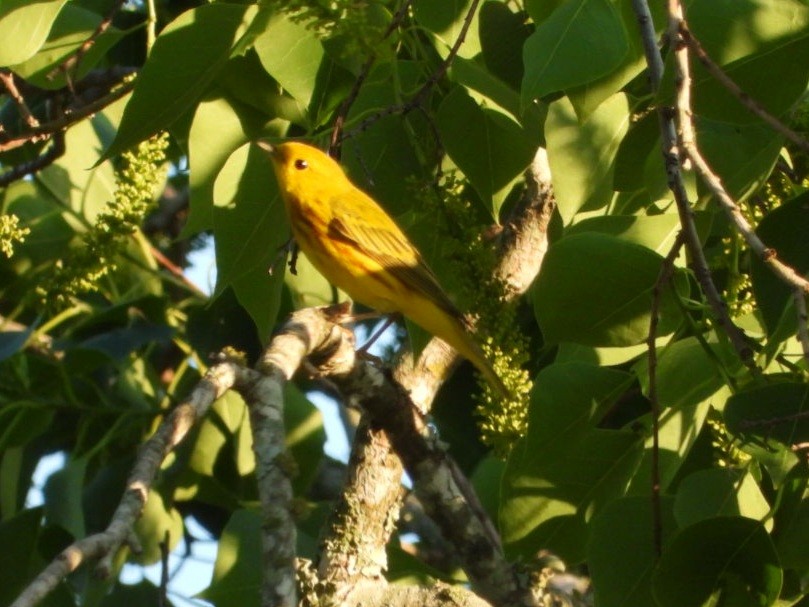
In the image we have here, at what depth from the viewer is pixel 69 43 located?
2836 millimetres

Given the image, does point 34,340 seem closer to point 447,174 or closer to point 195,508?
point 195,508

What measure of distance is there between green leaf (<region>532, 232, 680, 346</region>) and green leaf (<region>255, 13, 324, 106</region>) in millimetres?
615

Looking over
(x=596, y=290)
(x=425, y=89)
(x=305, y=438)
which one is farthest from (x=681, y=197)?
(x=305, y=438)

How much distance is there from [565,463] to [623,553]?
0.23m

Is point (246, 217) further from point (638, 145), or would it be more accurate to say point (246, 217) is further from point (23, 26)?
point (638, 145)

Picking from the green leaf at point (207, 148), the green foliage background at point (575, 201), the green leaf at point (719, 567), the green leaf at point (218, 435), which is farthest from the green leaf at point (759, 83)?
the green leaf at point (218, 435)

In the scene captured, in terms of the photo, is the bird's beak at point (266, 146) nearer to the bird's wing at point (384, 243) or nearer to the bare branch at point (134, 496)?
the bird's wing at point (384, 243)

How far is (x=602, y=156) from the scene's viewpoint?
2.28m

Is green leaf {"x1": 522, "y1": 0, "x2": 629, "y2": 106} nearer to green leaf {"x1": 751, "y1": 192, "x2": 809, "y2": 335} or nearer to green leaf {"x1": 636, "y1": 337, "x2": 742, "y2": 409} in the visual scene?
green leaf {"x1": 751, "y1": 192, "x2": 809, "y2": 335}

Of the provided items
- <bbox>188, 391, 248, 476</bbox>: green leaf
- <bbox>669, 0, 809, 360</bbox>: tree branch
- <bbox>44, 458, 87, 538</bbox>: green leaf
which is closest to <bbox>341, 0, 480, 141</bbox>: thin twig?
<bbox>669, 0, 809, 360</bbox>: tree branch

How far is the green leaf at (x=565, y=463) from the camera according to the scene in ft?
7.23

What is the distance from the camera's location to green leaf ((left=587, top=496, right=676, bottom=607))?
2152mm

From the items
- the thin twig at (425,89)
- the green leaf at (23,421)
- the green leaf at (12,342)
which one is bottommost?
the green leaf at (23,421)

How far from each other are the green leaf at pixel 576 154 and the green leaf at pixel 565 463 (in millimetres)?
279
